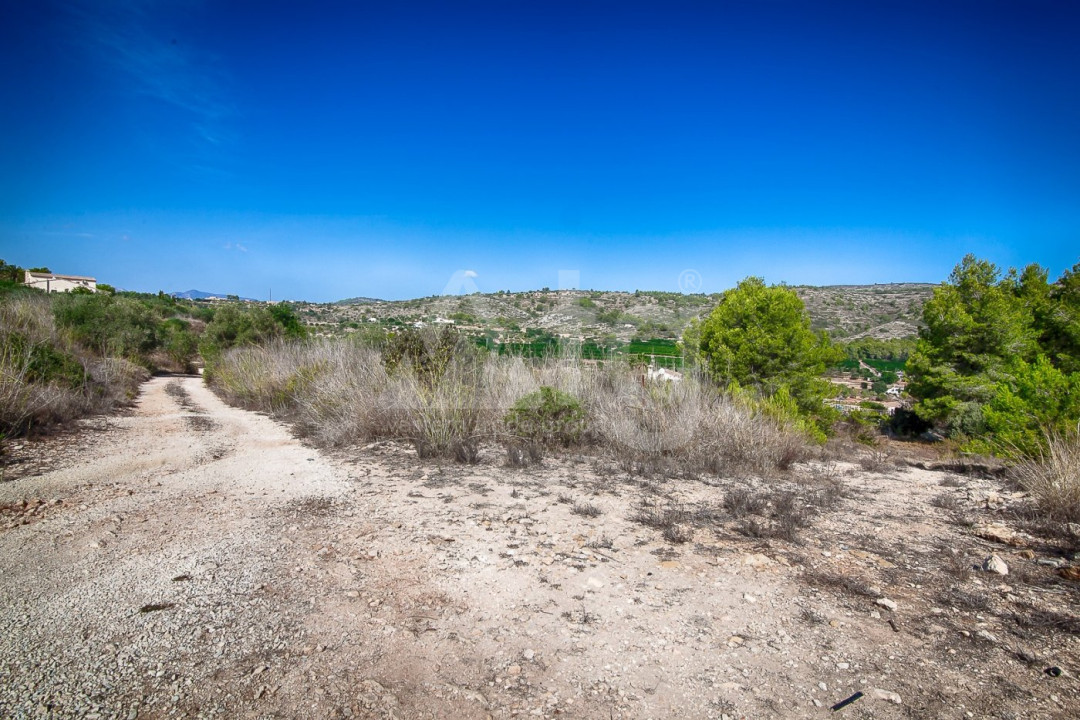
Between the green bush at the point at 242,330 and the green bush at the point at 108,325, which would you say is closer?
the green bush at the point at 108,325

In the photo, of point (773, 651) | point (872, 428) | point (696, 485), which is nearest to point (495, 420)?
point (696, 485)

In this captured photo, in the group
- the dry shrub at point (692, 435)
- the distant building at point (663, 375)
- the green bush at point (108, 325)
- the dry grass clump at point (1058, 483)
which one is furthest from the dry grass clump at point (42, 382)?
the dry grass clump at point (1058, 483)

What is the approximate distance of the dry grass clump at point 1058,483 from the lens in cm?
410

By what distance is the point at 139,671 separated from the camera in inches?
84.8

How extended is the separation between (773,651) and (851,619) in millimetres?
607

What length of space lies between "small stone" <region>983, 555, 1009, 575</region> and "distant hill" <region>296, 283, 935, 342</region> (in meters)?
7.86

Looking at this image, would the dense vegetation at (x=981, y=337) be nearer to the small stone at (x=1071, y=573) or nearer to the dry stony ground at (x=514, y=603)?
the dry stony ground at (x=514, y=603)

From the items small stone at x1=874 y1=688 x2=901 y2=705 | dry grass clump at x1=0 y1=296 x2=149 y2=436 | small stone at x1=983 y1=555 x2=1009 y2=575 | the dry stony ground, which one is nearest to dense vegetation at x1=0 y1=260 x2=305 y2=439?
dry grass clump at x1=0 y1=296 x2=149 y2=436

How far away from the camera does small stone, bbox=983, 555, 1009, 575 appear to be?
10.6 feet

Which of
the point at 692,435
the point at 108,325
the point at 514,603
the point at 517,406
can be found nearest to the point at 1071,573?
the point at 514,603

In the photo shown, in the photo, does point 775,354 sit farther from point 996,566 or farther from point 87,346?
point 87,346

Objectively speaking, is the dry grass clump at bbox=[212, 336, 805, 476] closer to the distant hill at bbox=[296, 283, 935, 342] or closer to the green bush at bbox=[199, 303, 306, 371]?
the distant hill at bbox=[296, 283, 935, 342]

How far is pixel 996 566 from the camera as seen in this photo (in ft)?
10.8

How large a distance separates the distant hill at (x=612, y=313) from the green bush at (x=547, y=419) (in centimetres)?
375
